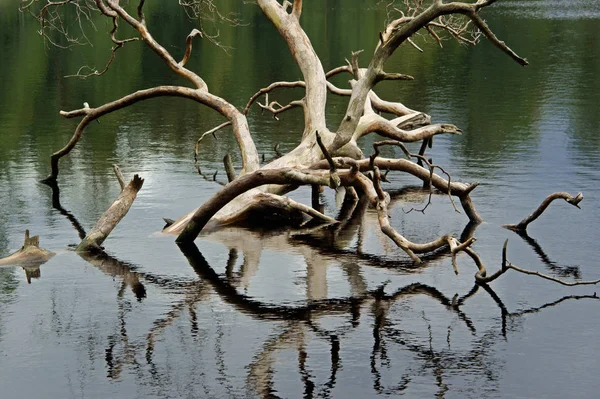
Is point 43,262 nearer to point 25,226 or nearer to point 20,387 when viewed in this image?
point 25,226

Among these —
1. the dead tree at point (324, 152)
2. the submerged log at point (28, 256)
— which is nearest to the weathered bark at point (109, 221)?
the dead tree at point (324, 152)

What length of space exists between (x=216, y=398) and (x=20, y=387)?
2.48 meters

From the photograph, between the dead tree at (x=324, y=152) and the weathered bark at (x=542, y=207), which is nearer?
the dead tree at (x=324, y=152)

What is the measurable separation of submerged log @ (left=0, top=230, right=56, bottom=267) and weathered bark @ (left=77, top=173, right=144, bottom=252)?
86 centimetres

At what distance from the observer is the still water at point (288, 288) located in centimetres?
1443

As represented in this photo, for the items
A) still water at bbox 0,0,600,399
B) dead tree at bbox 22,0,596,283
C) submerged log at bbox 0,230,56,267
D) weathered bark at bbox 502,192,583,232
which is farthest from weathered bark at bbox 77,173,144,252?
weathered bark at bbox 502,192,583,232

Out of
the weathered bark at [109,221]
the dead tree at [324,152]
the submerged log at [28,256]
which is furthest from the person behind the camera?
the weathered bark at [109,221]

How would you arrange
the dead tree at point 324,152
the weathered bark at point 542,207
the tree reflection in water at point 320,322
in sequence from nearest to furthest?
the tree reflection in water at point 320,322, the dead tree at point 324,152, the weathered bark at point 542,207

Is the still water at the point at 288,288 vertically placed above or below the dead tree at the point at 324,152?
below

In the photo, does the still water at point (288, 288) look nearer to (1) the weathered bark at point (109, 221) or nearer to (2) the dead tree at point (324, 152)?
(1) the weathered bark at point (109, 221)

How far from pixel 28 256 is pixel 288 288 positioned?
4.90 metres

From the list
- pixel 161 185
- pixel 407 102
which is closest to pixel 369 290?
pixel 161 185

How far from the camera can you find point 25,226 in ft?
75.2

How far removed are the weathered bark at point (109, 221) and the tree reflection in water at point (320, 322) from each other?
1.18 feet
